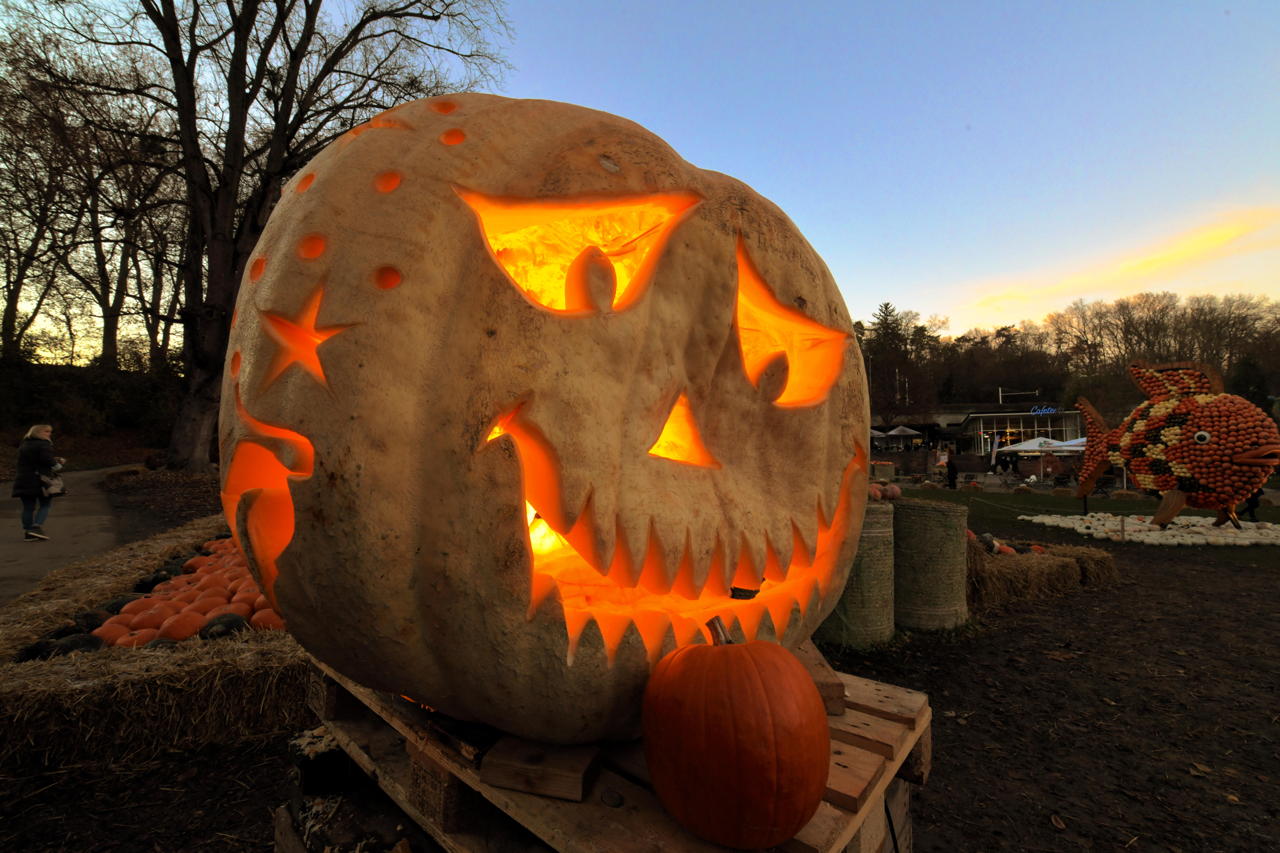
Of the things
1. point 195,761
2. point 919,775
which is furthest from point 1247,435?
point 195,761

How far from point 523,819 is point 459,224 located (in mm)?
1471

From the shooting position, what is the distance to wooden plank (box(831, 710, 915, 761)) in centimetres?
188

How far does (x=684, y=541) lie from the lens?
1.67m

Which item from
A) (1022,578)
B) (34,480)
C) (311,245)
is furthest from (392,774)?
(34,480)

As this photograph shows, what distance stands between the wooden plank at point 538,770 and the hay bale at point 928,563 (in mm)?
4379

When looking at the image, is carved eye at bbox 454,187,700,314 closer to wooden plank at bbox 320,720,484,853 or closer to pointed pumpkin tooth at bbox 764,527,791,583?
pointed pumpkin tooth at bbox 764,527,791,583

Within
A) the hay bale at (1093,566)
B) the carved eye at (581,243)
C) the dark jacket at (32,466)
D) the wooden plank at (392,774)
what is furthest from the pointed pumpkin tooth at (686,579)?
the dark jacket at (32,466)

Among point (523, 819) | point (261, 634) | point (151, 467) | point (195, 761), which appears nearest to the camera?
point (523, 819)

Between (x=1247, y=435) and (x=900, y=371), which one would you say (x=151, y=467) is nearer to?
(x=1247, y=435)

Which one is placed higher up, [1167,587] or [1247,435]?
[1247,435]

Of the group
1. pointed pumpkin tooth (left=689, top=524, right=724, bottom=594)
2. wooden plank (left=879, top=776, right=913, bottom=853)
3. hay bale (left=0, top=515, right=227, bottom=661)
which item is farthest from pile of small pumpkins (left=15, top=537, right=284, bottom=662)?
wooden plank (left=879, top=776, right=913, bottom=853)

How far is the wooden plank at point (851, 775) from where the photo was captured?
158 centimetres

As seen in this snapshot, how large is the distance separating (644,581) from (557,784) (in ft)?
1.77

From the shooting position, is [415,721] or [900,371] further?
[900,371]
